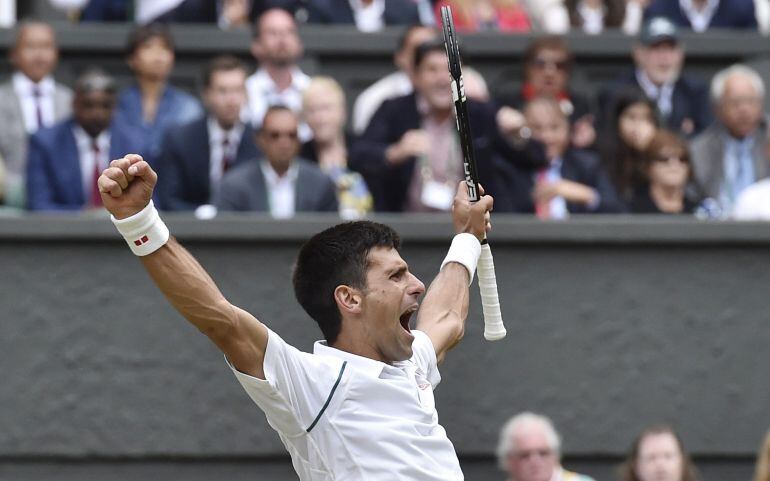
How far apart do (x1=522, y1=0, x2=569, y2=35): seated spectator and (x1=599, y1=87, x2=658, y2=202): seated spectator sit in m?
1.28

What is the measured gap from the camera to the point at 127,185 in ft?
14.3

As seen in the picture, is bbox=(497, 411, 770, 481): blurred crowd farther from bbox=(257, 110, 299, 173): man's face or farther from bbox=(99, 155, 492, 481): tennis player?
bbox=(99, 155, 492, 481): tennis player

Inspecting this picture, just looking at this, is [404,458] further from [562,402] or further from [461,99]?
[562,402]

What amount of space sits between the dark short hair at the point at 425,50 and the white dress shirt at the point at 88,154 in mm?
1880

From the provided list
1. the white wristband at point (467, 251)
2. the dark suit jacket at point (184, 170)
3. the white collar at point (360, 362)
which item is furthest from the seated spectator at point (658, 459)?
the white collar at point (360, 362)

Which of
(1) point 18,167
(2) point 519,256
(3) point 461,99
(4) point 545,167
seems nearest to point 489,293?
(3) point 461,99

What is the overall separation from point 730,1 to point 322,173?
171 inches

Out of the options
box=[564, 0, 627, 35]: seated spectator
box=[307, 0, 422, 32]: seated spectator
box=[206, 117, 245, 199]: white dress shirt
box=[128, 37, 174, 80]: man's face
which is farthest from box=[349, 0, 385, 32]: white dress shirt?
box=[206, 117, 245, 199]: white dress shirt

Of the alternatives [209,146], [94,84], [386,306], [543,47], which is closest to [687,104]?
[543,47]

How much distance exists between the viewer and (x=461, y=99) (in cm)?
555

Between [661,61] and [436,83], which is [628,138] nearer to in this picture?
[661,61]

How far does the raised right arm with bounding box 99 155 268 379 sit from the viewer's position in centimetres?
432

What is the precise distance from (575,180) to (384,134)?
1.19 m

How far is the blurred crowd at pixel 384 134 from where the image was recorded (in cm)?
907
